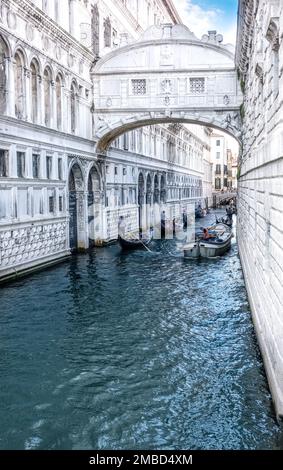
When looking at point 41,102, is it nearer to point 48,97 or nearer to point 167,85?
point 48,97

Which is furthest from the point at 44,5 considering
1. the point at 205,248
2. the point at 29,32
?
the point at 205,248

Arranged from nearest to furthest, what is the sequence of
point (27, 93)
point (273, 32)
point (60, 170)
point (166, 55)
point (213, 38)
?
point (273, 32)
point (27, 93)
point (60, 170)
point (213, 38)
point (166, 55)

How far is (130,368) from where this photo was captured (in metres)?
7.28

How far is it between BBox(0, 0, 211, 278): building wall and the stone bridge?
0.90 metres

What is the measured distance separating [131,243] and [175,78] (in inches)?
240

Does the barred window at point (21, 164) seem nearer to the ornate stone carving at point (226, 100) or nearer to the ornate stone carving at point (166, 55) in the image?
the ornate stone carving at point (166, 55)

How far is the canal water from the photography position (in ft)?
17.7

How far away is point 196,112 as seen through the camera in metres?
18.7

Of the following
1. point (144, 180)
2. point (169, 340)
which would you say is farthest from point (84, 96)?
point (169, 340)

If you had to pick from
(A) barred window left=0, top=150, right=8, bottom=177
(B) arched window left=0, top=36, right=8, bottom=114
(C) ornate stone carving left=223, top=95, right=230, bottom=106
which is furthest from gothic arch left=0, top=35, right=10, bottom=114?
(C) ornate stone carving left=223, top=95, right=230, bottom=106

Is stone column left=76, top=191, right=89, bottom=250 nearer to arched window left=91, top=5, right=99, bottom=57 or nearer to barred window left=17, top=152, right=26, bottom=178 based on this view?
barred window left=17, top=152, right=26, bottom=178

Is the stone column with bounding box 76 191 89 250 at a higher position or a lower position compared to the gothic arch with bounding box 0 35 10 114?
lower

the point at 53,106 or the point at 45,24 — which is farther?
the point at 53,106
